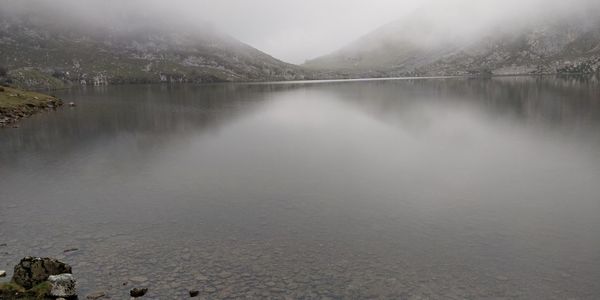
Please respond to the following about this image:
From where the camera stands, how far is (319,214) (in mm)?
31500

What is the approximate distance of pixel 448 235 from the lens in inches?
1062

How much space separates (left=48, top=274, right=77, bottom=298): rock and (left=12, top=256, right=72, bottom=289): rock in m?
0.68

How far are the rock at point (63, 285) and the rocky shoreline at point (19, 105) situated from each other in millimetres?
79237

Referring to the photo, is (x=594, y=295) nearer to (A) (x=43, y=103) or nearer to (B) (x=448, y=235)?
(B) (x=448, y=235)

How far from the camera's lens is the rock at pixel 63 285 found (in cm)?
1994

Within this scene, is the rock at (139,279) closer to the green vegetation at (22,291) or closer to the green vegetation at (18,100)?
the green vegetation at (22,291)

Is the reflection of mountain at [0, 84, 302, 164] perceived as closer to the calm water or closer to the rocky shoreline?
the calm water

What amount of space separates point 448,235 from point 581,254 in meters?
7.23

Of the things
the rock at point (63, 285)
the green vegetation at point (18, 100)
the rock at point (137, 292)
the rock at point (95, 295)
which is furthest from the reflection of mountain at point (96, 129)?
the rock at point (137, 292)

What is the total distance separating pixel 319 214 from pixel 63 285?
17.3 meters

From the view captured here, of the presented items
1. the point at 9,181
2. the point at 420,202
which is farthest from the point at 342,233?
the point at 9,181

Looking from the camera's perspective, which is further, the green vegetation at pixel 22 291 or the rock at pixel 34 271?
the rock at pixel 34 271

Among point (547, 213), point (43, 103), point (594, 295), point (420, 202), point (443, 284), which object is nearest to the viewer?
point (594, 295)

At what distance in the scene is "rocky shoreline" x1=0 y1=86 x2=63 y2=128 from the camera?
92.8 m
